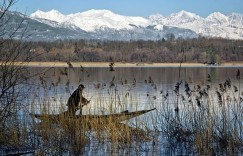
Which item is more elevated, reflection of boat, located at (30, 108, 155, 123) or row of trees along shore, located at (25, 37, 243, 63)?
row of trees along shore, located at (25, 37, 243, 63)

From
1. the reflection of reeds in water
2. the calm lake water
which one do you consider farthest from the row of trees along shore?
the reflection of reeds in water

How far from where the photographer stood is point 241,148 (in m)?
13.2

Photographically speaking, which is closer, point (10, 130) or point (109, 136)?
point (10, 130)

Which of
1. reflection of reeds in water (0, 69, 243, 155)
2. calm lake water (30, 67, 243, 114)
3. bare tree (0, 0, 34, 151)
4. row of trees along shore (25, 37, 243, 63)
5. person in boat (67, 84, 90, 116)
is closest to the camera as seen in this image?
bare tree (0, 0, 34, 151)

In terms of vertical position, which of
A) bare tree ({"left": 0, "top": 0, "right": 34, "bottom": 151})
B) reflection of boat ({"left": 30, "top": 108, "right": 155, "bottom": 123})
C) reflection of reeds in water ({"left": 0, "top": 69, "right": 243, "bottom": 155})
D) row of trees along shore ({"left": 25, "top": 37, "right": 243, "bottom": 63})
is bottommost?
reflection of reeds in water ({"left": 0, "top": 69, "right": 243, "bottom": 155})

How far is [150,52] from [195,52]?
1693 centimetres

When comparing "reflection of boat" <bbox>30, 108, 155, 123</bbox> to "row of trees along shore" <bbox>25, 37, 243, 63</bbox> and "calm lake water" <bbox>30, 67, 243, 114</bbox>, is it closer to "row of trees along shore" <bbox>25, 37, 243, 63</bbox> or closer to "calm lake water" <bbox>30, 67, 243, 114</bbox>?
"calm lake water" <bbox>30, 67, 243, 114</bbox>

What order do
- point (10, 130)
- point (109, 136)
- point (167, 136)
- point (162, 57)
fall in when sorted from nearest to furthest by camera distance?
point (10, 130) → point (109, 136) → point (167, 136) → point (162, 57)

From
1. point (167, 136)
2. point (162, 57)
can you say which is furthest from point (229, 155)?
point (162, 57)

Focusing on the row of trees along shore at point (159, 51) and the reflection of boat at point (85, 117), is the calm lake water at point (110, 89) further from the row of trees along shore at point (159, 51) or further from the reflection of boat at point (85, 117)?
the row of trees along shore at point (159, 51)

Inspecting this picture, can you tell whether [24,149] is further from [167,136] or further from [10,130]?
[167,136]

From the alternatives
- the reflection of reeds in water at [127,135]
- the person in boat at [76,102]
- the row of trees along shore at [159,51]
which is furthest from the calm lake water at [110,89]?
the row of trees along shore at [159,51]

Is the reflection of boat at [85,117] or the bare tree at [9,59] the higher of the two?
the bare tree at [9,59]

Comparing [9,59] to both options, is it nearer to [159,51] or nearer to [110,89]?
[110,89]
